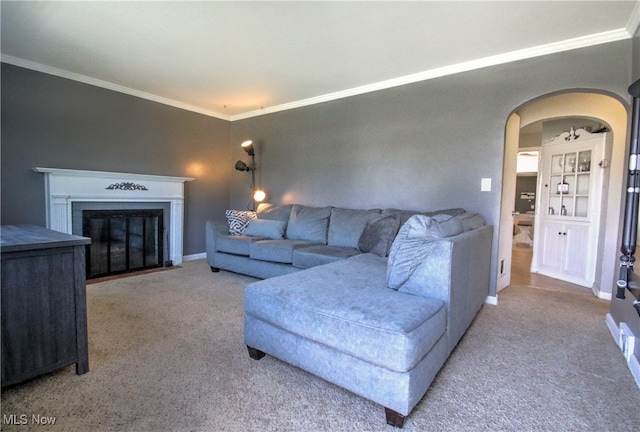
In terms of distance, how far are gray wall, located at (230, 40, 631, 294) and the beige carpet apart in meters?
1.10

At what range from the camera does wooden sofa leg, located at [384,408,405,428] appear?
1.35 meters

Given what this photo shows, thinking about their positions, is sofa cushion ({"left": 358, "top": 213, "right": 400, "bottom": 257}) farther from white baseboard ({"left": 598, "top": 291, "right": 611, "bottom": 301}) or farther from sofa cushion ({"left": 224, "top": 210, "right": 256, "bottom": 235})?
white baseboard ({"left": 598, "top": 291, "right": 611, "bottom": 301})

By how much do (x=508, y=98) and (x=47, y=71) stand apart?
4.72 meters

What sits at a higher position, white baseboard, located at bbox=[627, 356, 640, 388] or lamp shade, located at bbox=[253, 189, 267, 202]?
lamp shade, located at bbox=[253, 189, 267, 202]

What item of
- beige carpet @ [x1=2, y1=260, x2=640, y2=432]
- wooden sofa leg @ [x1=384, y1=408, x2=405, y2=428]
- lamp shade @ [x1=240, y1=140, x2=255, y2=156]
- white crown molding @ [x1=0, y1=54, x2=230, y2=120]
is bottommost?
beige carpet @ [x1=2, y1=260, x2=640, y2=432]

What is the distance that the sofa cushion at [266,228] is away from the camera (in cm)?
388

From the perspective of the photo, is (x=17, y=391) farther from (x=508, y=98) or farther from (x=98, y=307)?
(x=508, y=98)

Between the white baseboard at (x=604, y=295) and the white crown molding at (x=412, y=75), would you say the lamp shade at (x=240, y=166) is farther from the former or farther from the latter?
the white baseboard at (x=604, y=295)

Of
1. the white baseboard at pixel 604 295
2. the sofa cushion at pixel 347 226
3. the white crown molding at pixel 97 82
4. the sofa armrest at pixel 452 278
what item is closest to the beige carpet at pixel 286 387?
the sofa armrest at pixel 452 278

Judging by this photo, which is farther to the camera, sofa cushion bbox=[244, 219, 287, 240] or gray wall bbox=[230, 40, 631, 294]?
sofa cushion bbox=[244, 219, 287, 240]

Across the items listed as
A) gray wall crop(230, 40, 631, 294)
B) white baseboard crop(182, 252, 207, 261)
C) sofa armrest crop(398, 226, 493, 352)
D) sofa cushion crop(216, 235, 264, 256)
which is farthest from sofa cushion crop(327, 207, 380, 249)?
white baseboard crop(182, 252, 207, 261)

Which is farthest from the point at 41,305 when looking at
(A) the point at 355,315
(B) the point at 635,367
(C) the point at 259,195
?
(C) the point at 259,195

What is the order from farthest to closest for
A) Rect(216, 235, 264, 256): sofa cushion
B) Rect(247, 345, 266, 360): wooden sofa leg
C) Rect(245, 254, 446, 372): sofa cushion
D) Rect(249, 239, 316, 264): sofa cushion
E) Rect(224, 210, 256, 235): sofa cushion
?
1. Rect(224, 210, 256, 235): sofa cushion
2. Rect(216, 235, 264, 256): sofa cushion
3. Rect(249, 239, 316, 264): sofa cushion
4. Rect(247, 345, 266, 360): wooden sofa leg
5. Rect(245, 254, 446, 372): sofa cushion

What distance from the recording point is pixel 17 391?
1.54 metres
